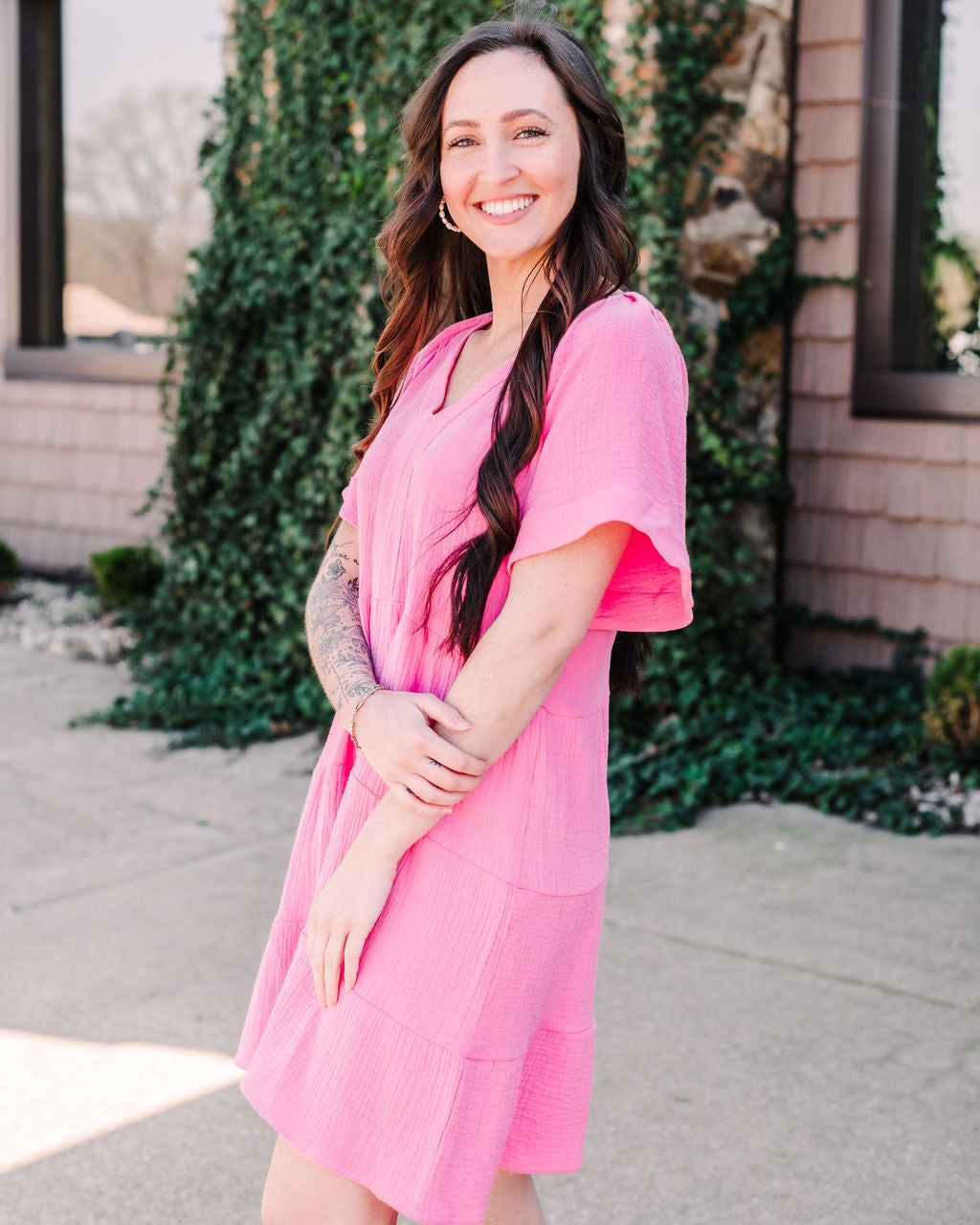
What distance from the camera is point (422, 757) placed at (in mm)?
1364

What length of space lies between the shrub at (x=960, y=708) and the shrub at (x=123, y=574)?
155 inches

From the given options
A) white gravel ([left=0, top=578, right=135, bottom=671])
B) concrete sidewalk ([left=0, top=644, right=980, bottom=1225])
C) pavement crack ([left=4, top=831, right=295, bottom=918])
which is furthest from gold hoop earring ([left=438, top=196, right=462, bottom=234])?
white gravel ([left=0, top=578, right=135, bottom=671])

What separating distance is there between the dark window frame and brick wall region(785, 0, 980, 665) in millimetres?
4494

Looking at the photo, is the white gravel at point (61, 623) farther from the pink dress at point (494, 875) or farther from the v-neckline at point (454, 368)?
the pink dress at point (494, 875)

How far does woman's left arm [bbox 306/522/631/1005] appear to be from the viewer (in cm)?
136

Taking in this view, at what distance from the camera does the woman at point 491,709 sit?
4.49ft

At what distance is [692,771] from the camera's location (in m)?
4.27

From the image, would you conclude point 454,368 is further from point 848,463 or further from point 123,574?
point 123,574

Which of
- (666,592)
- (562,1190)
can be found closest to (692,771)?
(562,1190)

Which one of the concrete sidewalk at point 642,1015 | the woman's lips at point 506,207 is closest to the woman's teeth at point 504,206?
the woman's lips at point 506,207

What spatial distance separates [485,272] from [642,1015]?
1.70 metres

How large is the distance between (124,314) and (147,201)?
670mm

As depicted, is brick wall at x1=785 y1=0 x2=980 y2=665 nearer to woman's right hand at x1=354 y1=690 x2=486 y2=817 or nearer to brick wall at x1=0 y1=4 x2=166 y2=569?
brick wall at x1=0 y1=4 x2=166 y2=569

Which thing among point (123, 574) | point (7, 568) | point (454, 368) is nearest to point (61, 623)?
point (123, 574)
